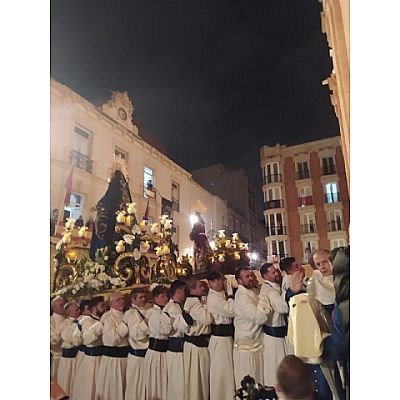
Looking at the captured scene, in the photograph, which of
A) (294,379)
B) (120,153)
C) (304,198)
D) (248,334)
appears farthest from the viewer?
(120,153)

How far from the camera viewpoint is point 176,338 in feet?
5.87

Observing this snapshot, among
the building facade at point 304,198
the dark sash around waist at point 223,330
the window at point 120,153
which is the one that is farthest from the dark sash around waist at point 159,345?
the window at point 120,153

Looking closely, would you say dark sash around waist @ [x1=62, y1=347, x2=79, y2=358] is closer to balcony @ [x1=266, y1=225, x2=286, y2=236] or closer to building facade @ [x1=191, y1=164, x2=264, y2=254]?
building facade @ [x1=191, y1=164, x2=264, y2=254]

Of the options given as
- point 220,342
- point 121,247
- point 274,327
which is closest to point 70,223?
point 121,247

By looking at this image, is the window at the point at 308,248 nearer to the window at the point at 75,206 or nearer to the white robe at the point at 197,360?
the white robe at the point at 197,360

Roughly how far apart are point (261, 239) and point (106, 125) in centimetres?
81

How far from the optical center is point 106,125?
1992 mm

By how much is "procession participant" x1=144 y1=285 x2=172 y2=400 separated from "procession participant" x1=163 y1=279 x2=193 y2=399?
18 mm

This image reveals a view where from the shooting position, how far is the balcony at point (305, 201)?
5.74ft

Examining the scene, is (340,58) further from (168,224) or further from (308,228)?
(168,224)

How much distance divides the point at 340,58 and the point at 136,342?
133 cm

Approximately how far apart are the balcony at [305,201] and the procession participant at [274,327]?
265 millimetres

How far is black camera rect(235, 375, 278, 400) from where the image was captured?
1604 mm

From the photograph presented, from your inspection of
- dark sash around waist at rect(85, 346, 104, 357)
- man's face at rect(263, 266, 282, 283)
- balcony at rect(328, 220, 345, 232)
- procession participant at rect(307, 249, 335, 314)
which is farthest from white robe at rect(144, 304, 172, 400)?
balcony at rect(328, 220, 345, 232)
